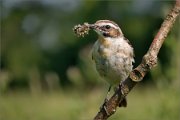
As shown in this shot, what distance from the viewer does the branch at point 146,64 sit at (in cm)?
217

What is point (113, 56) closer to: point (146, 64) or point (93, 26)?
point (93, 26)

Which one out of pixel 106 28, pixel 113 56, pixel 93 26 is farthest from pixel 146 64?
pixel 113 56

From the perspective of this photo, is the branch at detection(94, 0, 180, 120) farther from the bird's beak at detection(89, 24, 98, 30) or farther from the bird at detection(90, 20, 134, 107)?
the bird at detection(90, 20, 134, 107)

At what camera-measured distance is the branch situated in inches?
85.4

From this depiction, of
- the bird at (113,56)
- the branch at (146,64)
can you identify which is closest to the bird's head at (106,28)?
the bird at (113,56)

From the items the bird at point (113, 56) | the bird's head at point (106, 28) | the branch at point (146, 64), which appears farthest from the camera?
the bird at point (113, 56)

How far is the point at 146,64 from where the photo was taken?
222 cm

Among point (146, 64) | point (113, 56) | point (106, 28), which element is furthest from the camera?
point (113, 56)

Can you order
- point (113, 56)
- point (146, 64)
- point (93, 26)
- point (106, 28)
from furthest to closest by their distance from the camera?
point (113, 56)
point (106, 28)
point (93, 26)
point (146, 64)

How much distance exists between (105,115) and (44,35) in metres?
38.4

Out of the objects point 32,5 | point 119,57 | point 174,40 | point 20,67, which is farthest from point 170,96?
point 32,5

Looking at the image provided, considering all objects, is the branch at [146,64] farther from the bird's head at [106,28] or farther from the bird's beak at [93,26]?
the bird's beak at [93,26]

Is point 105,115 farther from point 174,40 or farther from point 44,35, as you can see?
point 44,35

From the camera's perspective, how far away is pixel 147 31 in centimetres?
3966
